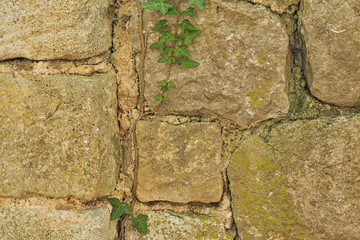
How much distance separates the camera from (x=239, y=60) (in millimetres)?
1214

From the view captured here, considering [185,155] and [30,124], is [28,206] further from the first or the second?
[185,155]

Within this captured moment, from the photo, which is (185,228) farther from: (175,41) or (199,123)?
(175,41)

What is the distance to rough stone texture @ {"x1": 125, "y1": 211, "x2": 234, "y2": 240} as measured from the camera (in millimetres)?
1265

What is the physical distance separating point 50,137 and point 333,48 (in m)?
1.13

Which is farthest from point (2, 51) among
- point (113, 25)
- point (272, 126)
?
point (272, 126)

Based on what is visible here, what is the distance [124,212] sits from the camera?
1.31 metres

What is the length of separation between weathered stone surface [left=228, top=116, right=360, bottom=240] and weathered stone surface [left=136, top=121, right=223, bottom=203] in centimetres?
9

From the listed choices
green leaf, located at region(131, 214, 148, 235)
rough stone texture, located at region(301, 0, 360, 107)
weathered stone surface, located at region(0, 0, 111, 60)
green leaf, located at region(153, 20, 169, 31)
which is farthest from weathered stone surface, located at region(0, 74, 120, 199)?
rough stone texture, located at region(301, 0, 360, 107)

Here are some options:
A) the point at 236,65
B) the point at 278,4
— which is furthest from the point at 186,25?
the point at 278,4

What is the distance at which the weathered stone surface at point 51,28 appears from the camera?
3.92 ft

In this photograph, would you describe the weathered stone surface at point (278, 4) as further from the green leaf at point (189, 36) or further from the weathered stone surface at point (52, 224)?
the weathered stone surface at point (52, 224)

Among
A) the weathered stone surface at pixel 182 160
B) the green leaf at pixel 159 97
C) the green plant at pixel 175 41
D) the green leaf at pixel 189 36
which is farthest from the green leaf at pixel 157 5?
the weathered stone surface at pixel 182 160

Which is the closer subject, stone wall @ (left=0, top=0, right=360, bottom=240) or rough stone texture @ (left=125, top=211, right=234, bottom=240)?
stone wall @ (left=0, top=0, right=360, bottom=240)

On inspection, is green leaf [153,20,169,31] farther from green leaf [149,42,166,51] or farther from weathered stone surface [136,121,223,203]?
weathered stone surface [136,121,223,203]
